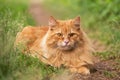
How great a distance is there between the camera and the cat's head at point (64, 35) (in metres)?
9.32

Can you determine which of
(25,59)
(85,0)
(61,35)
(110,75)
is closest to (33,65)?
(25,59)

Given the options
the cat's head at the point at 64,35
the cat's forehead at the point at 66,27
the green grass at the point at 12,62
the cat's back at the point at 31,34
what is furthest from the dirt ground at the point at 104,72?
the cat's back at the point at 31,34

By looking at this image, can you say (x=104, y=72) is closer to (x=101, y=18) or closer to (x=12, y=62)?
(x=12, y=62)

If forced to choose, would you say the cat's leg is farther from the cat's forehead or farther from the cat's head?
the cat's forehead

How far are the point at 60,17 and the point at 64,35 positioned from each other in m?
8.93

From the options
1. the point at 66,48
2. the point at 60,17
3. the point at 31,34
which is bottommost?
the point at 66,48

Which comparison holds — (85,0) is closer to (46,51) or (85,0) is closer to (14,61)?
(46,51)

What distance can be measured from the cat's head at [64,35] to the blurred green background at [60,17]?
515mm

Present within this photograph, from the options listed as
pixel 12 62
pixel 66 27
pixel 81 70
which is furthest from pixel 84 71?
pixel 12 62

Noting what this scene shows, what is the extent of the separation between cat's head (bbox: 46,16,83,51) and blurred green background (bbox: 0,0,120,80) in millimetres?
515

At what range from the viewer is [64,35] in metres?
9.35

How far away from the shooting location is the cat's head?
9320 millimetres

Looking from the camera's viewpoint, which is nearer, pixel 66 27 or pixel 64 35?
pixel 64 35

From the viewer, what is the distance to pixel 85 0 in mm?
17828
